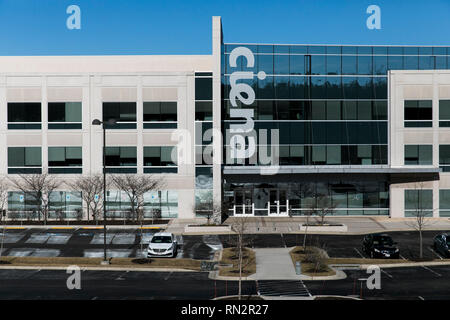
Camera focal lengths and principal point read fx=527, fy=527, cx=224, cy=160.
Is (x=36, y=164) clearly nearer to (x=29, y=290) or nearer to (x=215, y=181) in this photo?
(x=215, y=181)

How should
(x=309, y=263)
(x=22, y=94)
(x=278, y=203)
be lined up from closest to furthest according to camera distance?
(x=309, y=263)
(x=22, y=94)
(x=278, y=203)

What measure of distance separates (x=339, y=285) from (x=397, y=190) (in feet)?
93.3

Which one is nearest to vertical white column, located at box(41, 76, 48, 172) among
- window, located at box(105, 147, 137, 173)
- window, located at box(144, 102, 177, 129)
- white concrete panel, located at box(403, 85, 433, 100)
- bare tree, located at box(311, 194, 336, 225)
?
window, located at box(105, 147, 137, 173)

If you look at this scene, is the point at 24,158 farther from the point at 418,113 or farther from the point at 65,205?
the point at 418,113

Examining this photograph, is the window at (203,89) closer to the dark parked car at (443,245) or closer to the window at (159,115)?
the window at (159,115)

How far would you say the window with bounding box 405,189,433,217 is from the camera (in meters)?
52.4

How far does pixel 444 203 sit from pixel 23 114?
139 ft

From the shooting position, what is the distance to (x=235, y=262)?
32594mm

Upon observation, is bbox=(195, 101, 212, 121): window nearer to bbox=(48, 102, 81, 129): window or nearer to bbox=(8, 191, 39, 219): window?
bbox=(48, 102, 81, 129): window

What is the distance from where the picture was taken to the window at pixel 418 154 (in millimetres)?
52719

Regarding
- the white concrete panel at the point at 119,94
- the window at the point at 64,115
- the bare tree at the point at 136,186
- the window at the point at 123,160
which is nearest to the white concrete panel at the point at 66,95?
the window at the point at 64,115

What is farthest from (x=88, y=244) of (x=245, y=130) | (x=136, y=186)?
(x=245, y=130)

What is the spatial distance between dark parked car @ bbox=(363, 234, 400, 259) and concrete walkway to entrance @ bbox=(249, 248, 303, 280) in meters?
5.39

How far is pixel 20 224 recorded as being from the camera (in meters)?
48.2
